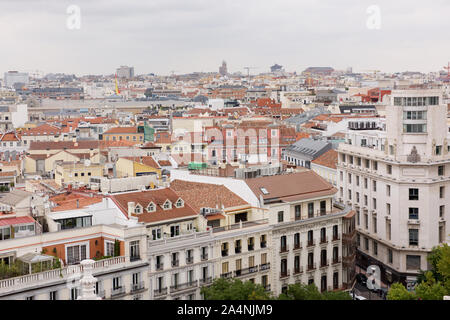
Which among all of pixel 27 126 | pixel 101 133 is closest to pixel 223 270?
pixel 101 133

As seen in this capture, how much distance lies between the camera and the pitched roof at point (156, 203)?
1639 centimetres

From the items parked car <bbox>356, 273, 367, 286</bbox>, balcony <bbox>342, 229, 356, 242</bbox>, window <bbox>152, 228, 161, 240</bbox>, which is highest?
window <bbox>152, 228, 161, 240</bbox>

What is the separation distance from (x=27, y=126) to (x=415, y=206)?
4585 centimetres

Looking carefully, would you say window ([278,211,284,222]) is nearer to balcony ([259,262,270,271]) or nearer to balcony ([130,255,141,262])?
balcony ([259,262,270,271])

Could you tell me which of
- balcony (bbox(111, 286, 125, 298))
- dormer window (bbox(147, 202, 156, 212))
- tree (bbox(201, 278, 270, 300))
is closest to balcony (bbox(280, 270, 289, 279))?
tree (bbox(201, 278, 270, 300))

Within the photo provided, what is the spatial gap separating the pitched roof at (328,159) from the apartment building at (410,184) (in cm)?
513

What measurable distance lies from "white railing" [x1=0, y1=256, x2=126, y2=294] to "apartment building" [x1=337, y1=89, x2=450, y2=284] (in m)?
12.0

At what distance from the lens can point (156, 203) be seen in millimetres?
16953

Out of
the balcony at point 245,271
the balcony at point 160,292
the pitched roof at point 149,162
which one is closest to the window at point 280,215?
the balcony at point 245,271

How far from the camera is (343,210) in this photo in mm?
20703

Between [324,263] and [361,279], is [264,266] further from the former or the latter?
[361,279]

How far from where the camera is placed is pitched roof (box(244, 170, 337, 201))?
62.3 feet

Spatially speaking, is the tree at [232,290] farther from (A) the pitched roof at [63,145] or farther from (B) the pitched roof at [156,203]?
(A) the pitched roof at [63,145]
